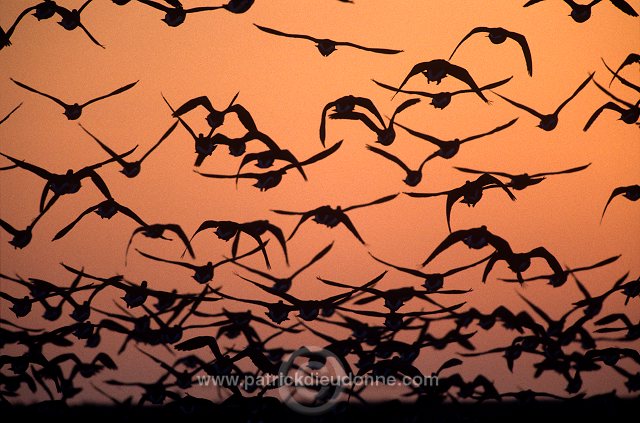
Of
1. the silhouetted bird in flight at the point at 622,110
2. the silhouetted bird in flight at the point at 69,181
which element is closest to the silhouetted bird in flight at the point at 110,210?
the silhouetted bird in flight at the point at 69,181

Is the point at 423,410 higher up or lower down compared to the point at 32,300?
lower down

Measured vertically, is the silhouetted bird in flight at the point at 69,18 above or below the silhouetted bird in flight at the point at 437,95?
above

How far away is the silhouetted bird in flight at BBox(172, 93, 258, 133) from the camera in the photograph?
16.9 ft

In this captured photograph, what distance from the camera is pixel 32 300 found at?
18.9 ft

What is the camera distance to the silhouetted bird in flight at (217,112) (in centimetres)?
516

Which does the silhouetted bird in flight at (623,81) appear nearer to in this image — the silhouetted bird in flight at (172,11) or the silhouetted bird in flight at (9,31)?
the silhouetted bird in flight at (172,11)

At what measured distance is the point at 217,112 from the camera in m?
5.20

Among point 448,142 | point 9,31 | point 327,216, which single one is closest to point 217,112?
point 327,216

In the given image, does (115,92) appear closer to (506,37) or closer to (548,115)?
(506,37)

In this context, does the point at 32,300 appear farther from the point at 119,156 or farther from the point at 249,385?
the point at 249,385

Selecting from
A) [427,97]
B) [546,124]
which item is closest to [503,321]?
[546,124]

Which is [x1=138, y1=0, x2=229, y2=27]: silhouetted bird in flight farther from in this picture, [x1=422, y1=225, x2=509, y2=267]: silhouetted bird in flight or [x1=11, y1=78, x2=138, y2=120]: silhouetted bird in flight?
[x1=422, y1=225, x2=509, y2=267]: silhouetted bird in flight

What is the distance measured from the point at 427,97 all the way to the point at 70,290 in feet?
13.4

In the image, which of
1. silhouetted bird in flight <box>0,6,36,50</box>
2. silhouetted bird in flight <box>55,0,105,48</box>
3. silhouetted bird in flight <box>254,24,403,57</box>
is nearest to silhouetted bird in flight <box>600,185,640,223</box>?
silhouetted bird in flight <box>254,24,403,57</box>
